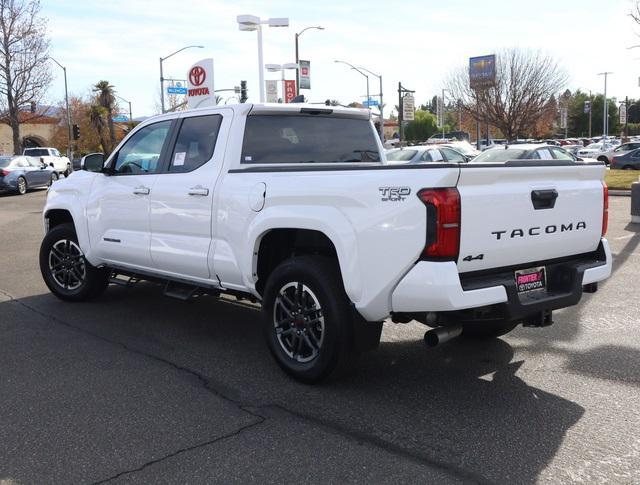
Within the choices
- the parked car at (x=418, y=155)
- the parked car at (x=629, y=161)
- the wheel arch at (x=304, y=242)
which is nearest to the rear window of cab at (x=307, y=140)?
the wheel arch at (x=304, y=242)

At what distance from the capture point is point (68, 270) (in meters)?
7.22

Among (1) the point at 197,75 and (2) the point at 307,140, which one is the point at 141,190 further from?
(1) the point at 197,75

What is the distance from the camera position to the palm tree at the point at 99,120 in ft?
213

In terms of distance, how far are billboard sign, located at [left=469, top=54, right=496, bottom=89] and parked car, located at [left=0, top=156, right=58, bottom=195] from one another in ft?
84.1

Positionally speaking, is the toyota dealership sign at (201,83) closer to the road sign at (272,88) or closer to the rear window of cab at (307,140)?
the road sign at (272,88)

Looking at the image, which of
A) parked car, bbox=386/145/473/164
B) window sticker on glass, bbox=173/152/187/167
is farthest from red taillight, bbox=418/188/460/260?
parked car, bbox=386/145/473/164

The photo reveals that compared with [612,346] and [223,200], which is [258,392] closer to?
[223,200]

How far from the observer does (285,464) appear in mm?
3406

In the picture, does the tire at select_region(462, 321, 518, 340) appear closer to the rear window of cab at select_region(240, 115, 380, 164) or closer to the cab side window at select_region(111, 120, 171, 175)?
the rear window of cab at select_region(240, 115, 380, 164)

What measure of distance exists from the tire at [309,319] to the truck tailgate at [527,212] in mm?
913

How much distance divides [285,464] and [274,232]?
73.9 inches

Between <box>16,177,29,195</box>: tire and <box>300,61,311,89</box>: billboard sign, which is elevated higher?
<box>300,61,311,89</box>: billboard sign

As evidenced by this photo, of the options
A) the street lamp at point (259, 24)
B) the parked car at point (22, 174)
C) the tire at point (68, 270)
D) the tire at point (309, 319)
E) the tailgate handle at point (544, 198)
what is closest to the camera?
the tailgate handle at point (544, 198)

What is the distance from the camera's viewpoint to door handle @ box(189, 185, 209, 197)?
5.21 metres
